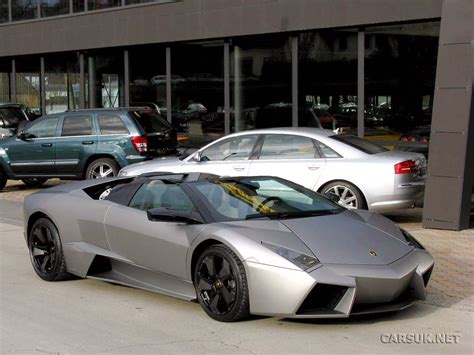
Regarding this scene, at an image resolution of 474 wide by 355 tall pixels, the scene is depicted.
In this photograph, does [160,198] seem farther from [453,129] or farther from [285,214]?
[453,129]

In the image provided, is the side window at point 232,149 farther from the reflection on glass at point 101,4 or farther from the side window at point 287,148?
the reflection on glass at point 101,4

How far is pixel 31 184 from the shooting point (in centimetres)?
1702

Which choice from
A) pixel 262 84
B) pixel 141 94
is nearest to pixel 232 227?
pixel 262 84

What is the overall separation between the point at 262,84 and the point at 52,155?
4.98 meters

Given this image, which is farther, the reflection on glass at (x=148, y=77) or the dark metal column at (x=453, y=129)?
the reflection on glass at (x=148, y=77)

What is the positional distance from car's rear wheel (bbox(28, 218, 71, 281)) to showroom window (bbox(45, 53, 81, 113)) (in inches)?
571

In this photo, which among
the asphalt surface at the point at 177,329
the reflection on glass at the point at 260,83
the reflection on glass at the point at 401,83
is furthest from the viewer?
the reflection on glass at the point at 260,83

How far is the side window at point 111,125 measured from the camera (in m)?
14.2

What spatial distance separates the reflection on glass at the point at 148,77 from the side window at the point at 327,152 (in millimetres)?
8670

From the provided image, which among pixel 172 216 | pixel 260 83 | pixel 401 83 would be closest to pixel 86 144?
pixel 260 83

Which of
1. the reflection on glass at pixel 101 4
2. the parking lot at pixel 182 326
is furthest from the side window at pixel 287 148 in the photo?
the reflection on glass at pixel 101 4

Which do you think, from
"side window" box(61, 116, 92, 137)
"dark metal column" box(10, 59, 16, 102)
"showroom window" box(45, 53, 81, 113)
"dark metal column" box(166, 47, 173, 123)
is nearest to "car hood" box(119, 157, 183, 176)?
"side window" box(61, 116, 92, 137)

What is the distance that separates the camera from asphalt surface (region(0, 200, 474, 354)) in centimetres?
517

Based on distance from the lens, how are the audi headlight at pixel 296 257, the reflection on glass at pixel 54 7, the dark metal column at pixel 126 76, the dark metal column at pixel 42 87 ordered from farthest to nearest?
the dark metal column at pixel 42 87
the reflection on glass at pixel 54 7
the dark metal column at pixel 126 76
the audi headlight at pixel 296 257
